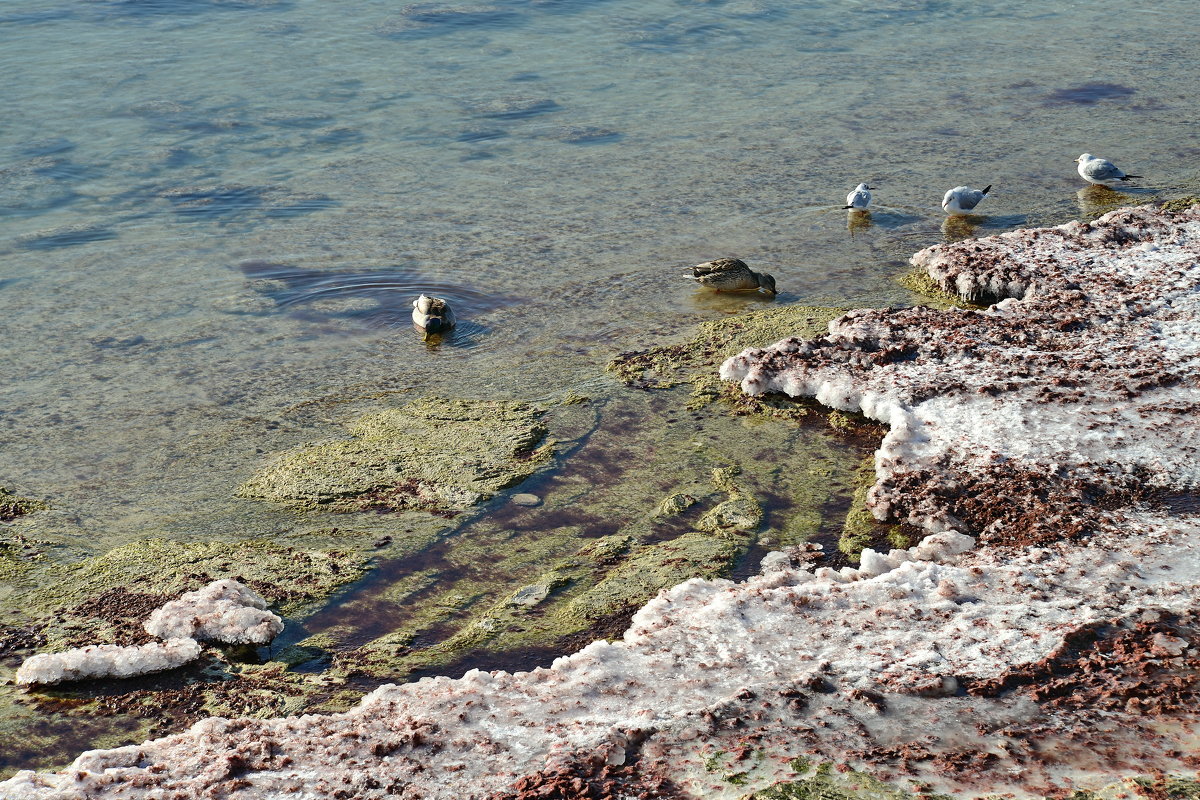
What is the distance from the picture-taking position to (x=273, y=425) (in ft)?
17.5

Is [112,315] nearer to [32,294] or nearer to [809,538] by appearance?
[32,294]

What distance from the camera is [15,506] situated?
4621mm

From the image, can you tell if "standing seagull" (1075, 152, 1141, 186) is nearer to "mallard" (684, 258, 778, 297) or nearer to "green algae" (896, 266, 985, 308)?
"green algae" (896, 266, 985, 308)

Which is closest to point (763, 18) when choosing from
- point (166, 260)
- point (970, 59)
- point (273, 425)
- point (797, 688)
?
point (970, 59)

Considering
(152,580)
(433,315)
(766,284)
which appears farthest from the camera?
(766,284)

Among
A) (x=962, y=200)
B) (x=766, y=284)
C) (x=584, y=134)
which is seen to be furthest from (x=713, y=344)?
(x=584, y=134)

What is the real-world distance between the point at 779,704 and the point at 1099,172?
667 cm

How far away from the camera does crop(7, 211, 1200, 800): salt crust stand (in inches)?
108

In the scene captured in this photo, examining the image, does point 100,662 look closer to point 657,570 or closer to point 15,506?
point 15,506

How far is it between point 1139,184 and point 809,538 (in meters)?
5.90

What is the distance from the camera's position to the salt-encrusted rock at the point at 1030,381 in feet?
13.5

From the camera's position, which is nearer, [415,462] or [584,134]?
[415,462]

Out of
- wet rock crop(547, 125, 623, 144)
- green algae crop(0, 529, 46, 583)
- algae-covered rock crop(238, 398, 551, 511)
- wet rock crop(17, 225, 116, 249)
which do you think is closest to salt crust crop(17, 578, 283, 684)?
green algae crop(0, 529, 46, 583)

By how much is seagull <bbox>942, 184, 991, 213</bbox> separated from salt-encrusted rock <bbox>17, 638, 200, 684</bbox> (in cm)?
601
